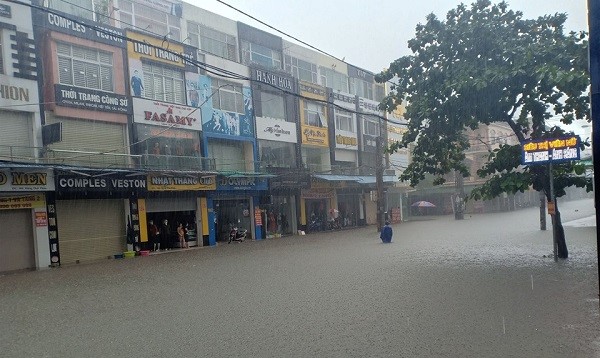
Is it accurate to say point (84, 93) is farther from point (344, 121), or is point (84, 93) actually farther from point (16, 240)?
point (344, 121)

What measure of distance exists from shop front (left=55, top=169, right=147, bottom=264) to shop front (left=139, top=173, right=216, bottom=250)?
2.31ft

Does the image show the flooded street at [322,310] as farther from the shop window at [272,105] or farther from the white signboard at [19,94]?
the shop window at [272,105]

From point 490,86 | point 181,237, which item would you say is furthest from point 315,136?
point 490,86

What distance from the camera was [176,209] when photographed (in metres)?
25.8

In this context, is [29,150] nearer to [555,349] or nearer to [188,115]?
[188,115]

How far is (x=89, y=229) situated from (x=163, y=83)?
8.07 meters

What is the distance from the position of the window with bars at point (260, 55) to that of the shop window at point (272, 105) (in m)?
2.01

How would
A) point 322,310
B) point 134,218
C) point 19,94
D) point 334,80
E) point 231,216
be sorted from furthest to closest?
1. point 334,80
2. point 231,216
3. point 134,218
4. point 19,94
5. point 322,310

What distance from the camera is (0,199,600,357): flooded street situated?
630cm

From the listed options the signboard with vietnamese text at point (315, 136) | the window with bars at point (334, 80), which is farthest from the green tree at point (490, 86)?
the window with bars at point (334, 80)

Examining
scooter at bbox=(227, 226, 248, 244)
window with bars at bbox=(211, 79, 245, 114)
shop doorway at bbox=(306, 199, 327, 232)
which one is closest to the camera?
window with bars at bbox=(211, 79, 245, 114)

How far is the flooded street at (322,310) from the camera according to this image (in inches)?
248

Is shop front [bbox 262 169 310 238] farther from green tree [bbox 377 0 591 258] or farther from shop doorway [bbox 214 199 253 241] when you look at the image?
green tree [bbox 377 0 591 258]

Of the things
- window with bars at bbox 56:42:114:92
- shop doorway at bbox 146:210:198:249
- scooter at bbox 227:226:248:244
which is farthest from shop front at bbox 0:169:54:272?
scooter at bbox 227:226:248:244
